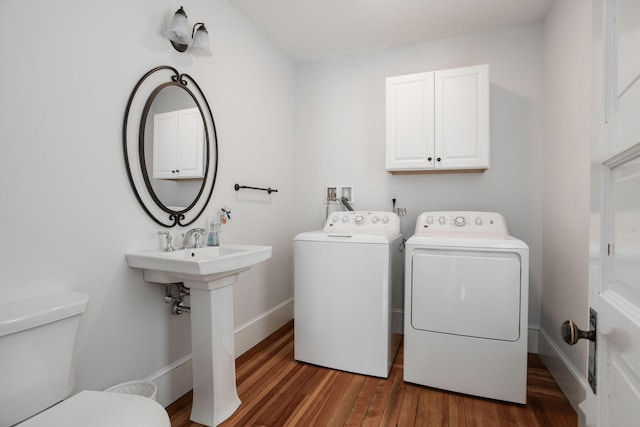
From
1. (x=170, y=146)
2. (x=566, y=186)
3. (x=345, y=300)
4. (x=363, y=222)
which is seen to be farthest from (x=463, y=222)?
(x=170, y=146)

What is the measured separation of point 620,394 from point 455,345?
139 centimetres

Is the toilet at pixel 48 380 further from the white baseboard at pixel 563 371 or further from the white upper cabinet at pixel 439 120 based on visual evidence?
the white upper cabinet at pixel 439 120

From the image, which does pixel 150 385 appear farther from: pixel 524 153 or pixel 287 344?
pixel 524 153

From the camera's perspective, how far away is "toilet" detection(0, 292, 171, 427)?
3.01 ft

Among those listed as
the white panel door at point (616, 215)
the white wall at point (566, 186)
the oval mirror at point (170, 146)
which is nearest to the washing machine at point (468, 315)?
the white wall at point (566, 186)

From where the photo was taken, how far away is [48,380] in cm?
103

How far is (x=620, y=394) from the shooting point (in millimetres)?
520

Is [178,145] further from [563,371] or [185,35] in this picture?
[563,371]

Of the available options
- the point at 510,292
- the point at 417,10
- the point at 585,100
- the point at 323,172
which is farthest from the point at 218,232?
the point at 585,100

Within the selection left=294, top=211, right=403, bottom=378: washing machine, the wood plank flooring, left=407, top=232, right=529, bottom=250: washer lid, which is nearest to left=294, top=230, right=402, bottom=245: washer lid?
left=294, top=211, right=403, bottom=378: washing machine

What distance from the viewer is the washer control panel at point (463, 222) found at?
217cm

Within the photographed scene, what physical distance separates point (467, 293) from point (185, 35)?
2.13 meters

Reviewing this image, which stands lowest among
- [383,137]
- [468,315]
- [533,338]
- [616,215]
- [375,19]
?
[533,338]

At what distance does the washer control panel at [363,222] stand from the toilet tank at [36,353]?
66.3 inches
